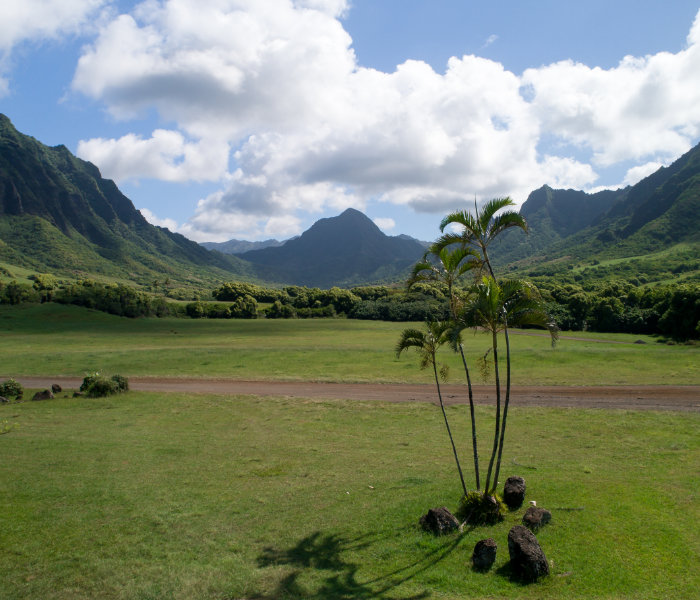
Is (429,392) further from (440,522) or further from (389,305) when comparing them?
(389,305)

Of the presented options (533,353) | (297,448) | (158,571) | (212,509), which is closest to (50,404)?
(297,448)

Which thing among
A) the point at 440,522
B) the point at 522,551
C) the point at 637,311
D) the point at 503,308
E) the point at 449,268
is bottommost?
the point at 440,522

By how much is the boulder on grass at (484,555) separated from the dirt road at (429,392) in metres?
17.5

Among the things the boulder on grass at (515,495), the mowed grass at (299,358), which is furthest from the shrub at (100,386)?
the boulder on grass at (515,495)

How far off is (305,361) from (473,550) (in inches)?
1245

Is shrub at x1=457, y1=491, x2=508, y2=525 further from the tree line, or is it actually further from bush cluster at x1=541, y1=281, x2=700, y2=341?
bush cluster at x1=541, y1=281, x2=700, y2=341

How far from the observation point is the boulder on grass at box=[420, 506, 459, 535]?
368 inches

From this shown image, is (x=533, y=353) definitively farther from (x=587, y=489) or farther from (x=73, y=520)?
(x=73, y=520)

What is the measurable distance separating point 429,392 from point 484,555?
20698 mm

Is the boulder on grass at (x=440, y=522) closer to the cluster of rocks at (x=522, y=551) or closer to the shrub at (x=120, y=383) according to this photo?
the cluster of rocks at (x=522, y=551)

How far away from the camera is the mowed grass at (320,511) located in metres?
7.74

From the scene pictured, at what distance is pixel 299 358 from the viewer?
4072 cm

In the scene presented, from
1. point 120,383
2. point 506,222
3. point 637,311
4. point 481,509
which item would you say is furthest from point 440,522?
point 637,311

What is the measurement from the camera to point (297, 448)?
1723cm
